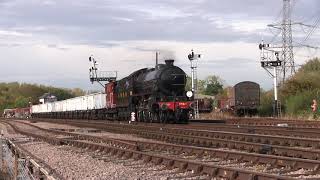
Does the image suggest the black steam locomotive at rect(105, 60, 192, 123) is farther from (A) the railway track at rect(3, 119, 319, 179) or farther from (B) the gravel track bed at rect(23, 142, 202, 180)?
(A) the railway track at rect(3, 119, 319, 179)

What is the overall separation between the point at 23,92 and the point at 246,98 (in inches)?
5413

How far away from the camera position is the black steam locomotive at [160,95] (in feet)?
99.6

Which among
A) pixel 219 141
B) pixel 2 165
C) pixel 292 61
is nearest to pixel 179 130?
pixel 219 141

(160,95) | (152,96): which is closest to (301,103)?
(160,95)

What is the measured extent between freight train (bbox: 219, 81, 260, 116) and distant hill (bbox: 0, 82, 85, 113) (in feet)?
379

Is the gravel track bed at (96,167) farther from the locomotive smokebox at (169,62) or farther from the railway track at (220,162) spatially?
the locomotive smokebox at (169,62)

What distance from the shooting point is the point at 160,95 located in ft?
100

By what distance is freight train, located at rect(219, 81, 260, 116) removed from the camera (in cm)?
4622

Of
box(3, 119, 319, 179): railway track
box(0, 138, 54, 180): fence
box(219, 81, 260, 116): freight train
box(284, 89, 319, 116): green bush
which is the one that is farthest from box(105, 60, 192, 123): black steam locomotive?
box(0, 138, 54, 180): fence

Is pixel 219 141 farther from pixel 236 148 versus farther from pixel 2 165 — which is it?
pixel 2 165

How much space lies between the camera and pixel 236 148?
52.4 feet

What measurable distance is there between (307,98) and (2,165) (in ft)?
88.7

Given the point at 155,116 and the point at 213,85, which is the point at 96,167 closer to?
the point at 155,116

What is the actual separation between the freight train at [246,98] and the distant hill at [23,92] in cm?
11542
